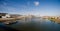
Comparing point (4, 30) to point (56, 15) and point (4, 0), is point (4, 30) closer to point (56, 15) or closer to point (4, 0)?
point (4, 0)

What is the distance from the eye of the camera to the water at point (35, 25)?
90.5 inches

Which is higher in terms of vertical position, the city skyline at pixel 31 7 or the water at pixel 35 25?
the city skyline at pixel 31 7

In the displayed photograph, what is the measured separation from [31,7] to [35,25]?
13.2 inches

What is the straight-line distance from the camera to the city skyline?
90.9 inches

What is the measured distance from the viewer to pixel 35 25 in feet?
7.63

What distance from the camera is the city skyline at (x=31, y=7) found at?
7.57 ft

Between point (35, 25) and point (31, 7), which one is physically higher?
point (31, 7)

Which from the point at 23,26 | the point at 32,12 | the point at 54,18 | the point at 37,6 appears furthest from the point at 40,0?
the point at 23,26

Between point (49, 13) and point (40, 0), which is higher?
point (40, 0)

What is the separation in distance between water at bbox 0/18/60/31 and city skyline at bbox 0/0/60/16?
0.15 m

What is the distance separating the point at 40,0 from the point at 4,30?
847 millimetres

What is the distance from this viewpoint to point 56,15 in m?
2.32

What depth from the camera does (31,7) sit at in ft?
7.62

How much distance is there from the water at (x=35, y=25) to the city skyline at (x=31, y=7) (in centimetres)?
15
